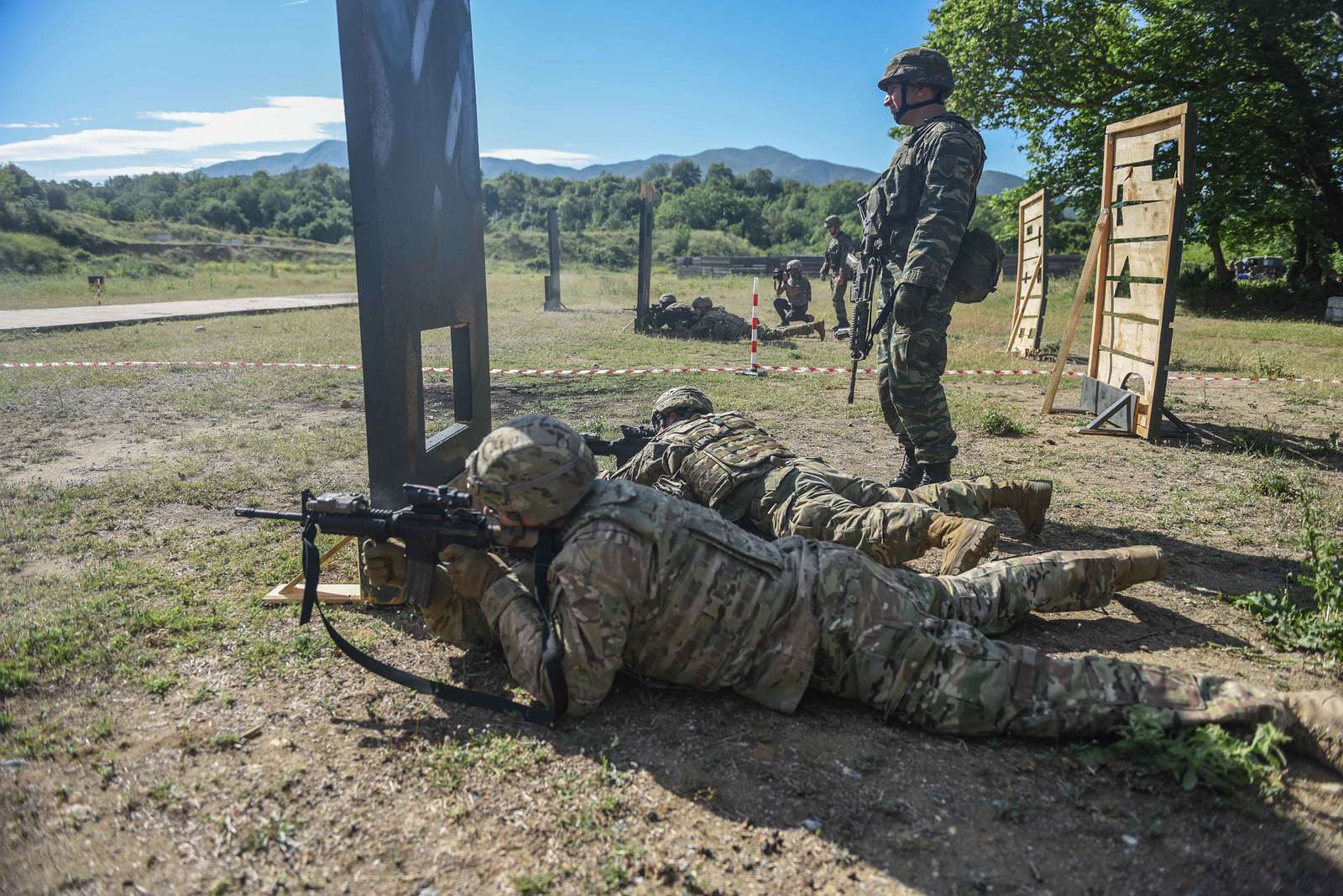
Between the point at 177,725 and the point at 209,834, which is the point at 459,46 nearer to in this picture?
the point at 177,725

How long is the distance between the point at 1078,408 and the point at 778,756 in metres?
7.04

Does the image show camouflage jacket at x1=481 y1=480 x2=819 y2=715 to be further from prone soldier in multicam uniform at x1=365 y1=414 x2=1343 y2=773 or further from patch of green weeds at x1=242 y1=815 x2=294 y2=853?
patch of green weeds at x1=242 y1=815 x2=294 y2=853

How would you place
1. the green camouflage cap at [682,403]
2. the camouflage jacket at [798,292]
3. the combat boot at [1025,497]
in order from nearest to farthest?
the combat boot at [1025,497]
the green camouflage cap at [682,403]
the camouflage jacket at [798,292]

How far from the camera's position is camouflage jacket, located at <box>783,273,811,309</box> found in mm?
16828

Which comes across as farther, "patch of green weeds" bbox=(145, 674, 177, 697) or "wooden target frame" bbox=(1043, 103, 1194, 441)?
"wooden target frame" bbox=(1043, 103, 1194, 441)

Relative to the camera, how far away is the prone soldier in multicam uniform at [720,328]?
1516 centimetres

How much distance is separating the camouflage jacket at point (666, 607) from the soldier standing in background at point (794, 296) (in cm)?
1414

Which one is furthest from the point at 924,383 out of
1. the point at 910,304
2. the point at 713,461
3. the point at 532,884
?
the point at 532,884

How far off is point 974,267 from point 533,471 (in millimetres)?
3572

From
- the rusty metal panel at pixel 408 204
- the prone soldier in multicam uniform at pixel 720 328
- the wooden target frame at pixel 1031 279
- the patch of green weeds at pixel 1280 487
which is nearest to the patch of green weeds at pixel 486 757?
the rusty metal panel at pixel 408 204

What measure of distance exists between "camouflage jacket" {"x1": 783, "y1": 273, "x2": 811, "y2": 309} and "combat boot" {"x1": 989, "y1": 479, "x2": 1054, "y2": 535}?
1247cm

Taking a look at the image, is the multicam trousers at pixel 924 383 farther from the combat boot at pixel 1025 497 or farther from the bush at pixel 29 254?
the bush at pixel 29 254

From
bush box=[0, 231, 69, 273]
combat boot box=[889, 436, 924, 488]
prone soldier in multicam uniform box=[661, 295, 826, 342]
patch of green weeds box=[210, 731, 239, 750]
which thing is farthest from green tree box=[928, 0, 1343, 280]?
bush box=[0, 231, 69, 273]

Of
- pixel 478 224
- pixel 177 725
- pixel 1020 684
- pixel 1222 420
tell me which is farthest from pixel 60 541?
pixel 1222 420
